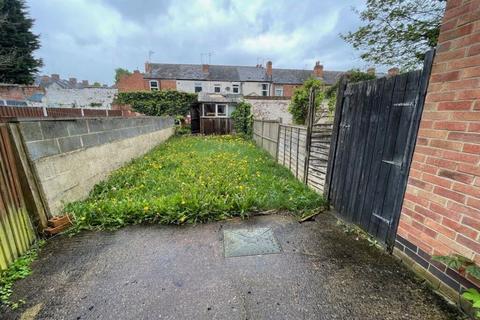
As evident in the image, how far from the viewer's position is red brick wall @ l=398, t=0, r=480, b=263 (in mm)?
1489

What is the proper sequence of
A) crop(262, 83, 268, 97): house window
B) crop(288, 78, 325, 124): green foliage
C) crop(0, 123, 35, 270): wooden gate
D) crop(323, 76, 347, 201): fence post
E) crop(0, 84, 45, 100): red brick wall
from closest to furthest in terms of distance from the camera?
crop(0, 123, 35, 270): wooden gate, crop(323, 76, 347, 201): fence post, crop(288, 78, 325, 124): green foliage, crop(0, 84, 45, 100): red brick wall, crop(262, 83, 268, 97): house window

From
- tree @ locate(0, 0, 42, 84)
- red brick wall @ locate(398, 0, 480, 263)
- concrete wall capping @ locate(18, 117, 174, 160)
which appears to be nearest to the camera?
red brick wall @ locate(398, 0, 480, 263)

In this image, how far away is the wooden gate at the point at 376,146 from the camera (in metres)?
2.02

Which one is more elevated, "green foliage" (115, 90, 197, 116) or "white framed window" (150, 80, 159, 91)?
"white framed window" (150, 80, 159, 91)

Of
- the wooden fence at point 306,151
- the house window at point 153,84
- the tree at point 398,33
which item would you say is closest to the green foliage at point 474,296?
the wooden fence at point 306,151

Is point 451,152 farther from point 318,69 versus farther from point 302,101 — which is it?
point 318,69

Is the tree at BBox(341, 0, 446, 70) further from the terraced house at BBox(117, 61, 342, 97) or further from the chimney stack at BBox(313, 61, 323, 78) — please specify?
the chimney stack at BBox(313, 61, 323, 78)

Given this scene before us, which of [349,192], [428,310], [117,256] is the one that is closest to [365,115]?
[349,192]

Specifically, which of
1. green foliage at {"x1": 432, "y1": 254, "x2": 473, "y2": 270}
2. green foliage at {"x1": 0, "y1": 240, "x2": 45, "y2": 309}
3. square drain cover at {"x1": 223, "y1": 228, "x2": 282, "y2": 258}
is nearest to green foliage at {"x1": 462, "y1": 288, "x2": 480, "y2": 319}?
green foliage at {"x1": 432, "y1": 254, "x2": 473, "y2": 270}

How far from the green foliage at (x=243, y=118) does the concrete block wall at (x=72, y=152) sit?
29.2ft

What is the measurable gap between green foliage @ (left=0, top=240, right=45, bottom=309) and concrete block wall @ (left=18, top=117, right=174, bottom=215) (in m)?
0.66

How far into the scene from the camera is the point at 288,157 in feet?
18.0

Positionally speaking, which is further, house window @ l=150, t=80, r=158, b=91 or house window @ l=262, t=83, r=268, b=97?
house window @ l=262, t=83, r=268, b=97

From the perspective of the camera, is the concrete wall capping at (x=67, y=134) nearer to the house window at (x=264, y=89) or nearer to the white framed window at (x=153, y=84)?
the white framed window at (x=153, y=84)
